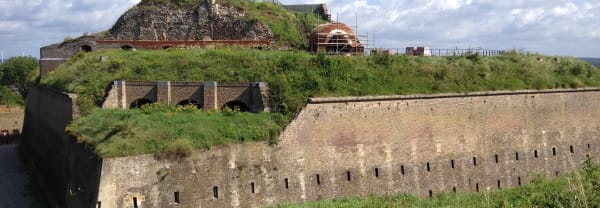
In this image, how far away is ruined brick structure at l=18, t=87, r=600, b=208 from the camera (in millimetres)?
16875

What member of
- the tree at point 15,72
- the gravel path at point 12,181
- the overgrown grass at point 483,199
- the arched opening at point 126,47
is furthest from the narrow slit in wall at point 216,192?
the tree at point 15,72

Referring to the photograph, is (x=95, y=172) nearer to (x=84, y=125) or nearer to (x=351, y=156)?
(x=84, y=125)

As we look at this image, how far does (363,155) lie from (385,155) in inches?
37.9

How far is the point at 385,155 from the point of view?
68.5 feet

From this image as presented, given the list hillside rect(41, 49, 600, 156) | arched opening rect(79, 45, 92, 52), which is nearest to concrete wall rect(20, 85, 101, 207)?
hillside rect(41, 49, 600, 156)

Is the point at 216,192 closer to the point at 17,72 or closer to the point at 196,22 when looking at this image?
the point at 196,22

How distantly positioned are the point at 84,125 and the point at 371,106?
953 centimetres

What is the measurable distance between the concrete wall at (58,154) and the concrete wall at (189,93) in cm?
156

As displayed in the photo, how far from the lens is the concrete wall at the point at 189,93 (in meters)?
20.2

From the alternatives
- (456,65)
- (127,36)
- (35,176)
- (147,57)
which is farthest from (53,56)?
(456,65)

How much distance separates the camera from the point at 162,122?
715 inches

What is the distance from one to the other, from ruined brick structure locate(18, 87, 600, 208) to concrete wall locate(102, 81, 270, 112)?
1.57m

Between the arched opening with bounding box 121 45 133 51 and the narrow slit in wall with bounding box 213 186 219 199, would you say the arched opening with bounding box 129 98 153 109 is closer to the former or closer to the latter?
the narrow slit in wall with bounding box 213 186 219 199

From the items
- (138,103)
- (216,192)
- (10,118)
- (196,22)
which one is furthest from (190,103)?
(10,118)
